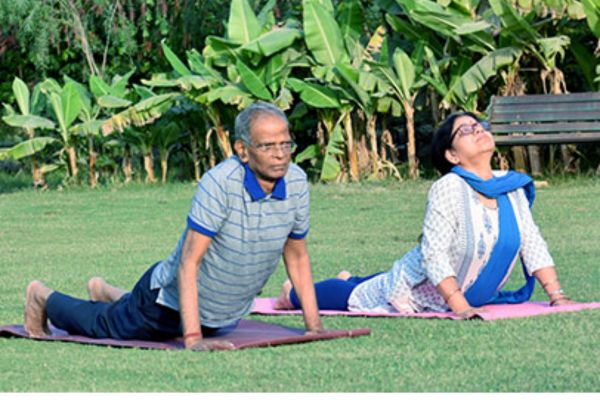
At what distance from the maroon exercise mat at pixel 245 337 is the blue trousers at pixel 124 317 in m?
0.05

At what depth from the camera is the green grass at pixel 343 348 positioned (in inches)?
220

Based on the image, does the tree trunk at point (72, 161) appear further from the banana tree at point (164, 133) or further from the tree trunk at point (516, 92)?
the tree trunk at point (516, 92)

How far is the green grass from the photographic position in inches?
220

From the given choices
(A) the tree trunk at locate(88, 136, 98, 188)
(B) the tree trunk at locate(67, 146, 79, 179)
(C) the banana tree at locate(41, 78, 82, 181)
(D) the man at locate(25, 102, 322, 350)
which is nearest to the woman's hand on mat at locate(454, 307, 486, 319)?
(D) the man at locate(25, 102, 322, 350)

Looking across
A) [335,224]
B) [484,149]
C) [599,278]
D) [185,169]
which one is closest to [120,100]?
[185,169]

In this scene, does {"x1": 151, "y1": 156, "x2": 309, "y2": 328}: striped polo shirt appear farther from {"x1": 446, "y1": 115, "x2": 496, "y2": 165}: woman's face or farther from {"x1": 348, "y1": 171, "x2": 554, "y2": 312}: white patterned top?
{"x1": 446, "y1": 115, "x2": 496, "y2": 165}: woman's face

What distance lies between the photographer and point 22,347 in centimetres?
695

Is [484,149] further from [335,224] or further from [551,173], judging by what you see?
A: [551,173]

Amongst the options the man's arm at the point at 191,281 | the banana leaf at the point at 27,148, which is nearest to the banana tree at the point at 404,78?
the banana leaf at the point at 27,148

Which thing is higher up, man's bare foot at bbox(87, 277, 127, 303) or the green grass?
man's bare foot at bbox(87, 277, 127, 303)

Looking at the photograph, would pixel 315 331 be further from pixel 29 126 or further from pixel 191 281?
pixel 29 126

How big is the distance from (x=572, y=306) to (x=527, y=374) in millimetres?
2136

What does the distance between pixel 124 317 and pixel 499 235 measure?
2.17 m

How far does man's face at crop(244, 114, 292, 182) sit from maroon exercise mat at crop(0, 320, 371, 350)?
82cm
